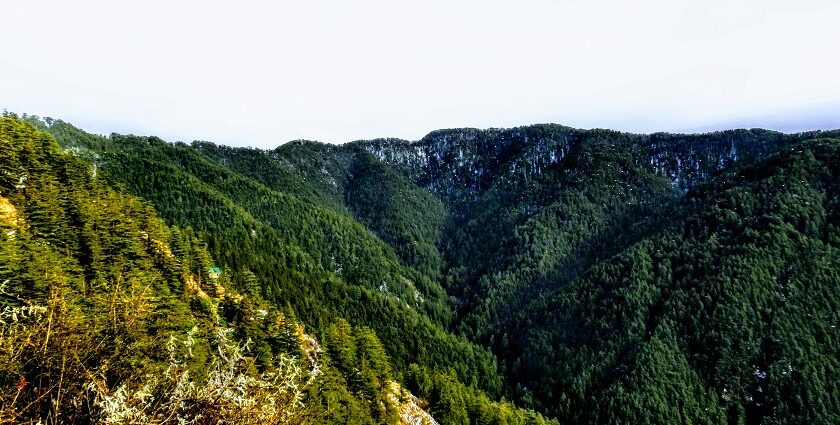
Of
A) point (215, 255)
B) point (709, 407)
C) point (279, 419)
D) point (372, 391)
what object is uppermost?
point (279, 419)

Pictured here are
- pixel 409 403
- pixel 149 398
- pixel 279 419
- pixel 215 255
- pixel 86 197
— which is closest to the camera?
pixel 149 398

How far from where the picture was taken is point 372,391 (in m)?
70.4

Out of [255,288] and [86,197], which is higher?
[86,197]

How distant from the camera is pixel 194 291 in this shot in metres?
63.5

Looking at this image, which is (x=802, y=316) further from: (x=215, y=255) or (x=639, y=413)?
(x=215, y=255)

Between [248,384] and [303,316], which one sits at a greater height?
[248,384]

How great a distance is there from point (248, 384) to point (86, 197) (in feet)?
218

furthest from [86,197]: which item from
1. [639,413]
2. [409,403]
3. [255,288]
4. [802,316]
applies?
[802,316]

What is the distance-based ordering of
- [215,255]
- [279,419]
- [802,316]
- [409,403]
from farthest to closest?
[802,316]
[215,255]
[409,403]
[279,419]

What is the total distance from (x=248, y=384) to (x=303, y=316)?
13595 centimetres

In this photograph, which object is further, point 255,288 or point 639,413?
point 639,413

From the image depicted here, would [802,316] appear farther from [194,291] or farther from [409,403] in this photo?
[194,291]

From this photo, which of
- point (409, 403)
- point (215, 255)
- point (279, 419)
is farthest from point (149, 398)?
point (215, 255)

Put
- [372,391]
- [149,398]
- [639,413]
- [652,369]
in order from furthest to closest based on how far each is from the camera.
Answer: [652,369]
[639,413]
[372,391]
[149,398]
